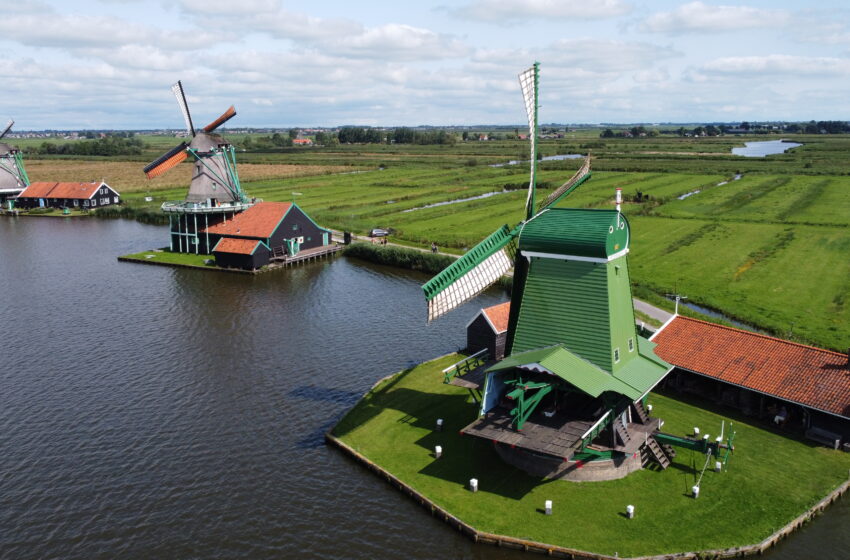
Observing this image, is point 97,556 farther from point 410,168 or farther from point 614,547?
point 410,168

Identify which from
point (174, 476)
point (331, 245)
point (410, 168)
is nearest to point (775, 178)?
point (410, 168)

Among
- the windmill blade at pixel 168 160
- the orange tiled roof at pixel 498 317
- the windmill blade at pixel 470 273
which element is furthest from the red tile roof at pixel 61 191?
the windmill blade at pixel 470 273

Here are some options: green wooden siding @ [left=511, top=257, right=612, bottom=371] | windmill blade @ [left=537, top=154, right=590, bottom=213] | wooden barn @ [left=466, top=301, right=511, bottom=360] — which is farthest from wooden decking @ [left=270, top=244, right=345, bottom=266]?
green wooden siding @ [left=511, top=257, right=612, bottom=371]

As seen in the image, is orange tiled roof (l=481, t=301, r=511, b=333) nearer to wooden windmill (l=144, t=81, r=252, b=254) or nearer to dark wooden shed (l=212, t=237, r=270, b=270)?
dark wooden shed (l=212, t=237, r=270, b=270)

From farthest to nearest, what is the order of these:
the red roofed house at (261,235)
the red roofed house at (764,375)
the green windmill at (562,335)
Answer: the red roofed house at (261,235) → the red roofed house at (764,375) → the green windmill at (562,335)

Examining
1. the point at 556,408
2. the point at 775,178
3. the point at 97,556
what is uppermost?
the point at 775,178

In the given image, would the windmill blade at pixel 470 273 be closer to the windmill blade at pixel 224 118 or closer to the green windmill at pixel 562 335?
the green windmill at pixel 562 335
